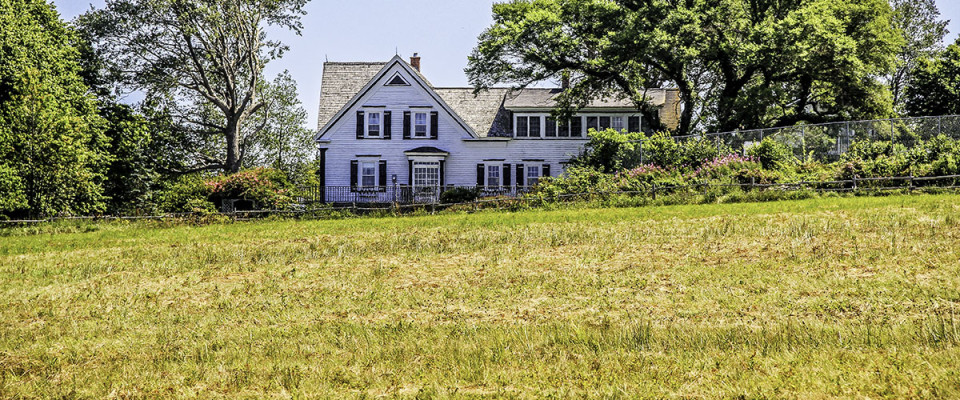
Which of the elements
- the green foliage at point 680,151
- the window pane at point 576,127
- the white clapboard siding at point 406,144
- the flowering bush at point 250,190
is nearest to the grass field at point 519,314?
the green foliage at point 680,151

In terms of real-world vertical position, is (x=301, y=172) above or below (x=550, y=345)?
above

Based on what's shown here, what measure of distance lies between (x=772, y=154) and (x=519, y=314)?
72.9ft

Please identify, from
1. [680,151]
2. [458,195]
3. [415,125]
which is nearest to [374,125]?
[415,125]

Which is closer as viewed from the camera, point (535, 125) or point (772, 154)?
point (772, 154)

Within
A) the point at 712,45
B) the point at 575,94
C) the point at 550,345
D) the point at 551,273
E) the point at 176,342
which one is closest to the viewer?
the point at 550,345

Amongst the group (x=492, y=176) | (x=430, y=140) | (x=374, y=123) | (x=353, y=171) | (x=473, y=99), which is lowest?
(x=492, y=176)

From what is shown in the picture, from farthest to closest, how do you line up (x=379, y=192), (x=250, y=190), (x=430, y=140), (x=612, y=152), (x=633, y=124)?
1. (x=633, y=124)
2. (x=430, y=140)
3. (x=379, y=192)
4. (x=612, y=152)
5. (x=250, y=190)

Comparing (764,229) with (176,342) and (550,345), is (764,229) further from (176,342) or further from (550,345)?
(176,342)

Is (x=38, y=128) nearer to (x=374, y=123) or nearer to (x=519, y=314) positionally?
(x=374, y=123)

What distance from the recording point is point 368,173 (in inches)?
1693

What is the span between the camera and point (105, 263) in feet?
57.8

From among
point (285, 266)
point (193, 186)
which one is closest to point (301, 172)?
point (193, 186)

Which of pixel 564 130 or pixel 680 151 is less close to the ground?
pixel 564 130

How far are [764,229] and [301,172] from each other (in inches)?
1964
